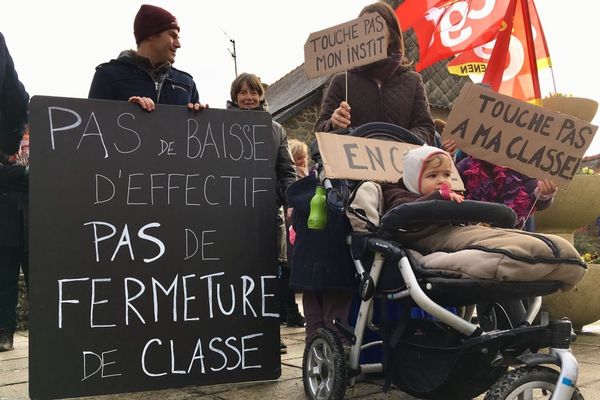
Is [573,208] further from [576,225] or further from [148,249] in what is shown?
[148,249]

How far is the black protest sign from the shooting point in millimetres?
2834

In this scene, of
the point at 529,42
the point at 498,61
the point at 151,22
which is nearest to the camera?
the point at 151,22

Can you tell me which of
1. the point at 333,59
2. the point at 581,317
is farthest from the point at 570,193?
the point at 333,59

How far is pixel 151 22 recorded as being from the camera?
11.1 feet

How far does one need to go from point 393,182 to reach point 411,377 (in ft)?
2.69

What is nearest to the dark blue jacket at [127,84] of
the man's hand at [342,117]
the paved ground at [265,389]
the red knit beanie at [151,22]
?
the red knit beanie at [151,22]

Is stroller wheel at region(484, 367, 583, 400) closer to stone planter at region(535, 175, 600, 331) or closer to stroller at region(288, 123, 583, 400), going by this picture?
stroller at region(288, 123, 583, 400)

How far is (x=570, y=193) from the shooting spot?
4926 millimetres

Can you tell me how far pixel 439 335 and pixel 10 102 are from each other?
124 inches

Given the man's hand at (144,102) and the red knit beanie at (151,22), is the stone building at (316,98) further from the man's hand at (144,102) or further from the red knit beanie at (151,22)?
the man's hand at (144,102)

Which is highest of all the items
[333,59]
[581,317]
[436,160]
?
[333,59]

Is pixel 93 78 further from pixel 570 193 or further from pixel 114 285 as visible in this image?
pixel 570 193

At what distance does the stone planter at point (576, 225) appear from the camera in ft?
15.6

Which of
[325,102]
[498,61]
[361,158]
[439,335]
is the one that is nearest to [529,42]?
[498,61]
